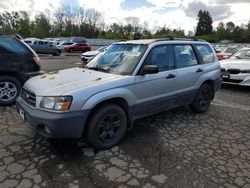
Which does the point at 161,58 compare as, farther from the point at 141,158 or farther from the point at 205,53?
the point at 141,158

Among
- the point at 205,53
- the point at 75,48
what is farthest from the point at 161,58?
the point at 75,48

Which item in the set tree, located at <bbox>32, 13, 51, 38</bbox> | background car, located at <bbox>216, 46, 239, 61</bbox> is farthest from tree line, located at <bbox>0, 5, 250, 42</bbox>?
background car, located at <bbox>216, 46, 239, 61</bbox>

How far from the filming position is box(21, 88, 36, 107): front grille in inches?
145

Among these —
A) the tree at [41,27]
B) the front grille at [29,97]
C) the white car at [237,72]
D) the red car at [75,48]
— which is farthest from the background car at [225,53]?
the tree at [41,27]

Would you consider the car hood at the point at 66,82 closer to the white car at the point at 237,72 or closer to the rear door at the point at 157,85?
the rear door at the point at 157,85

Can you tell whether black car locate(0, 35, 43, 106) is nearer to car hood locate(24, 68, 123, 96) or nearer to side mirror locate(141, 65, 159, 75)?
car hood locate(24, 68, 123, 96)

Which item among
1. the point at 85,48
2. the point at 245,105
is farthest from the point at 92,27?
the point at 245,105

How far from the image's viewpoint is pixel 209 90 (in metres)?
5.93

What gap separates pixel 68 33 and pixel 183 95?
6809 centimetres

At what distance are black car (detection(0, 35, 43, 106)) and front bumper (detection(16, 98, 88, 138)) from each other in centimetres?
261

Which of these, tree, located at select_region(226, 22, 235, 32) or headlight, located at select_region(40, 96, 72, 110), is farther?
tree, located at select_region(226, 22, 235, 32)

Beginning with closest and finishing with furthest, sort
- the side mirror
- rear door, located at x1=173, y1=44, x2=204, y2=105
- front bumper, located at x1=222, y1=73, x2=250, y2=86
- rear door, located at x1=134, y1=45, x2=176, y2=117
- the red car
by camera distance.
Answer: the side mirror < rear door, located at x1=134, y1=45, x2=176, y2=117 < rear door, located at x1=173, y1=44, x2=204, y2=105 < front bumper, located at x1=222, y1=73, x2=250, y2=86 < the red car

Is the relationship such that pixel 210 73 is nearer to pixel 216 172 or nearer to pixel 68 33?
pixel 216 172

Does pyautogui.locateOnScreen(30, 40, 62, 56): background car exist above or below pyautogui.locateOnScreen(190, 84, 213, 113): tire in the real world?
above
